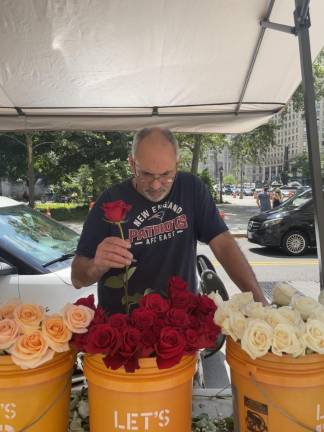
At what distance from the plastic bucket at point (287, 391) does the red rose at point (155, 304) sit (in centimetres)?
25

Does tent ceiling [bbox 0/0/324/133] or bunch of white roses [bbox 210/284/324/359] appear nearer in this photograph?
bunch of white roses [bbox 210/284/324/359]

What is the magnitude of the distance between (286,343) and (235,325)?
141 millimetres

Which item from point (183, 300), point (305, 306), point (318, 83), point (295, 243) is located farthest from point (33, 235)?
point (318, 83)

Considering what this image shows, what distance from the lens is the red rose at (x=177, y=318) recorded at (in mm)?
1123

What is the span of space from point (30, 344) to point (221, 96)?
2.80m

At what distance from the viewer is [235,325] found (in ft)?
3.71

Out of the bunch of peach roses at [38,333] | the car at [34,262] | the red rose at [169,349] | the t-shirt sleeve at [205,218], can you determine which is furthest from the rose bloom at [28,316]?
the car at [34,262]

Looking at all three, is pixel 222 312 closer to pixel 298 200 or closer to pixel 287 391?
pixel 287 391

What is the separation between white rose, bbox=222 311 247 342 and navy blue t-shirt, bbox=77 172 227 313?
948mm

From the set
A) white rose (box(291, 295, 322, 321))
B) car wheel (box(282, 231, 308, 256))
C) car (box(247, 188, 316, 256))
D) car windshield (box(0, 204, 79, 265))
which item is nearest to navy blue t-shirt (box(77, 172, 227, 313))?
white rose (box(291, 295, 322, 321))

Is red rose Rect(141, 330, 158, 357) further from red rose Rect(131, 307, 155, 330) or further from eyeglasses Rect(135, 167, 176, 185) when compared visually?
eyeglasses Rect(135, 167, 176, 185)

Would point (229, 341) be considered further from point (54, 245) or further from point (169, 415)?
point (54, 245)

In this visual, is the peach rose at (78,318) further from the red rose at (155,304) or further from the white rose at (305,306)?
the white rose at (305,306)

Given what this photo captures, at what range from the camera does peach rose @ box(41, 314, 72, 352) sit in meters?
1.10
